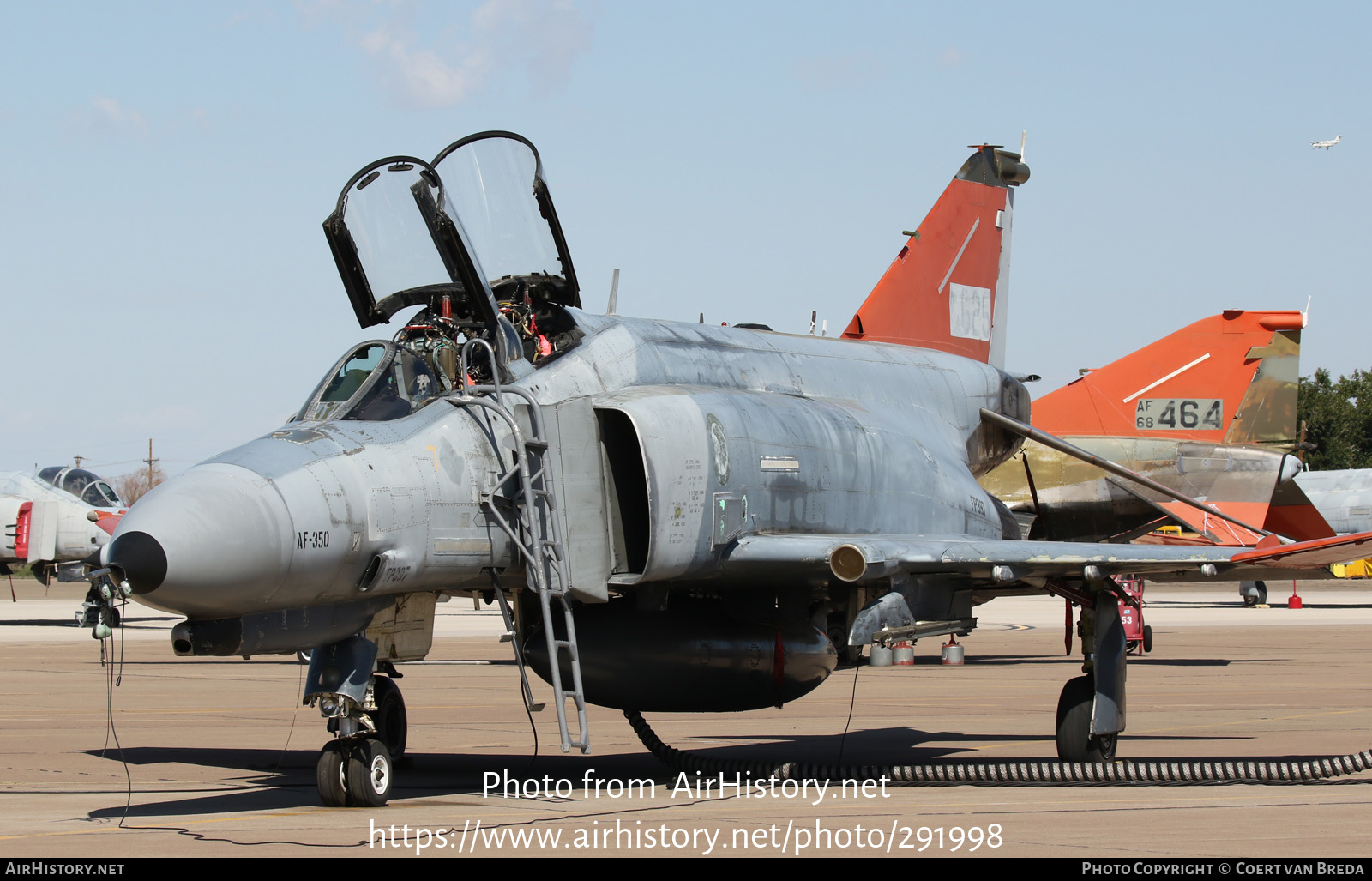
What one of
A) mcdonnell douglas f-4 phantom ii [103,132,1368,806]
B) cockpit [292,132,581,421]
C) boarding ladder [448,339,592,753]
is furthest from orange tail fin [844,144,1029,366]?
boarding ladder [448,339,592,753]

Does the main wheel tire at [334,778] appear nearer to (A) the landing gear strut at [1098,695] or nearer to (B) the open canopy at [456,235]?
(B) the open canopy at [456,235]

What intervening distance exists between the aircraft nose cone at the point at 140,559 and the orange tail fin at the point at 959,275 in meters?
8.68

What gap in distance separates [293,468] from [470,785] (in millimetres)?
3280

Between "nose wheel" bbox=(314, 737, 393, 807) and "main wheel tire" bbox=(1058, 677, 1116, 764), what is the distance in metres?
5.33

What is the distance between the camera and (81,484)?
3177cm

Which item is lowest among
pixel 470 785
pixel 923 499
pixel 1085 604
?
pixel 470 785

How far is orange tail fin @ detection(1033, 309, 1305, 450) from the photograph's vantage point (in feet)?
71.6

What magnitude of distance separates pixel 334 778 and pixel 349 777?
86 millimetres

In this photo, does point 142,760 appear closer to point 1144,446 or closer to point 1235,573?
point 1235,573

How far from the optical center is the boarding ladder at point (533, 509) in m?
8.73

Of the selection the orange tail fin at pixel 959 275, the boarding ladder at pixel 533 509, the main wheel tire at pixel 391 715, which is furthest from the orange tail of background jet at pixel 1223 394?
the boarding ladder at pixel 533 509

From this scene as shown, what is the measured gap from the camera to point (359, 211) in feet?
31.5

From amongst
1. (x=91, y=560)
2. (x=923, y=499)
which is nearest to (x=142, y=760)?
(x=91, y=560)

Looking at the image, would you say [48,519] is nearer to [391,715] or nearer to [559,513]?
[391,715]
